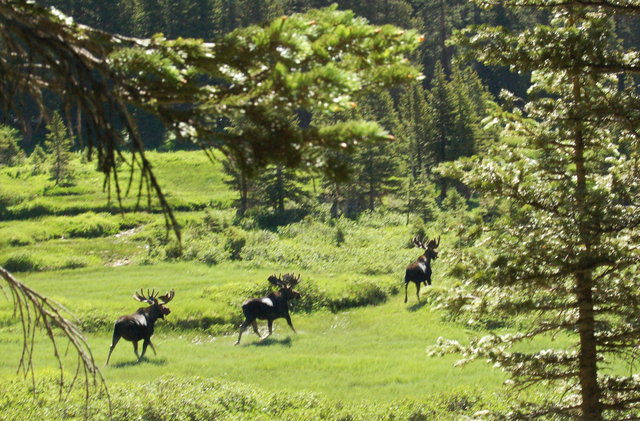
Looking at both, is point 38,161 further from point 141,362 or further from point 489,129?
point 489,129

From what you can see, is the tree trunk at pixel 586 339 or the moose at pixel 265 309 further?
the moose at pixel 265 309

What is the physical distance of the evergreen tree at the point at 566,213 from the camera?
9.12 m

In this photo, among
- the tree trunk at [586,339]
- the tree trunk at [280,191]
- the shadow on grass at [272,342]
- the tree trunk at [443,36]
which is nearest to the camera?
the tree trunk at [586,339]

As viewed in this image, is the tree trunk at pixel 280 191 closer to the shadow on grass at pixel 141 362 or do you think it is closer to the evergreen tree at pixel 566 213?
the shadow on grass at pixel 141 362

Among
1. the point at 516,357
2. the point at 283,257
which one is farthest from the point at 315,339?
the point at 283,257

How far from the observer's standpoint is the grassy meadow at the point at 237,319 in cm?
1406

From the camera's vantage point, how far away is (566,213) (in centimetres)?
969

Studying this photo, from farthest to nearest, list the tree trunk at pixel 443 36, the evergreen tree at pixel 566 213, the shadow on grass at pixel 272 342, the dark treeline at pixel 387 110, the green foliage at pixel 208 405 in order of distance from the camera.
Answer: the tree trunk at pixel 443 36, the dark treeline at pixel 387 110, the shadow on grass at pixel 272 342, the green foliage at pixel 208 405, the evergreen tree at pixel 566 213

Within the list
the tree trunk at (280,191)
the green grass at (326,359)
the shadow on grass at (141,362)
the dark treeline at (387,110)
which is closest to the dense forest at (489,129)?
the green grass at (326,359)

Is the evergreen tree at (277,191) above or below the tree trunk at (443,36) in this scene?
below

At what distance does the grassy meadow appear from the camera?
14.1 metres

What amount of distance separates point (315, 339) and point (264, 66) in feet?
58.5

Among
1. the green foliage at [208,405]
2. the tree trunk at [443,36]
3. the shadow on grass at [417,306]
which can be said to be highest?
the tree trunk at [443,36]

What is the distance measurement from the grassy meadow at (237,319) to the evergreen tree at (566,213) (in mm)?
1053
